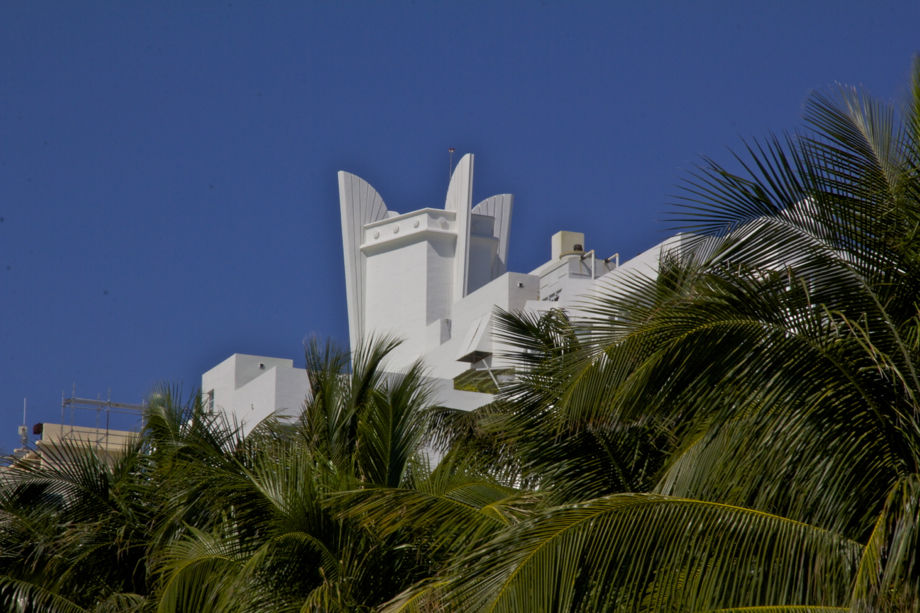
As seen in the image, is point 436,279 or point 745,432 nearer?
point 745,432

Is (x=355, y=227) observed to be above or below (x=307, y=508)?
above

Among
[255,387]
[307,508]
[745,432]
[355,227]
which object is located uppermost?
[355,227]

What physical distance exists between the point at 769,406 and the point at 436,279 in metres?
24.8

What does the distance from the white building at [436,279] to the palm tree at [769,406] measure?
17827mm

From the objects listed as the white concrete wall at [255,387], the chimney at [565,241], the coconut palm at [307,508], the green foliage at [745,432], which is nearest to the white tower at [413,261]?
the chimney at [565,241]

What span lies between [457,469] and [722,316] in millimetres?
4451

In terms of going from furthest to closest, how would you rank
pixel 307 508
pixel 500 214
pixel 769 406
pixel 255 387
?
1. pixel 500 214
2. pixel 255 387
3. pixel 307 508
4. pixel 769 406

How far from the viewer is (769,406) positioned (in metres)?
5.89

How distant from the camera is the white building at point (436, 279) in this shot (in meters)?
26.2

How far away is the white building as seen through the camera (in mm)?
26156

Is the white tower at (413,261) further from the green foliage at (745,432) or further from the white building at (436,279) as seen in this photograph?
the green foliage at (745,432)

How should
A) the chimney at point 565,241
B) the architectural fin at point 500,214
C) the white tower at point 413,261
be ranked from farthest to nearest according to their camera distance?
the architectural fin at point 500,214 < the chimney at point 565,241 < the white tower at point 413,261

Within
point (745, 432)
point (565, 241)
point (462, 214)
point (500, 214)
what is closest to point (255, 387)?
point (462, 214)

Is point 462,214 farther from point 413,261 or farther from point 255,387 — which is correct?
point 255,387
